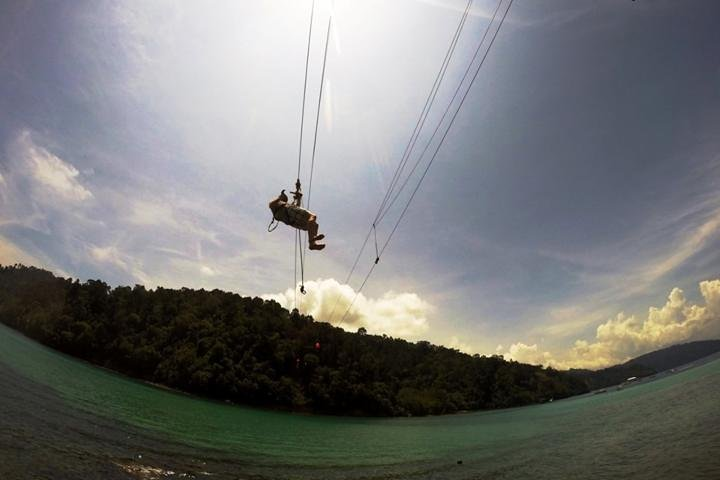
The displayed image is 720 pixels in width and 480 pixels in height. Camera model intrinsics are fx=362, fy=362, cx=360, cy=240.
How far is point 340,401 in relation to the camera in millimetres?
135625

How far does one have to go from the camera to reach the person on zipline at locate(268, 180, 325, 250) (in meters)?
19.3

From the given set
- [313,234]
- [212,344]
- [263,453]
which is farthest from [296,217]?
[212,344]

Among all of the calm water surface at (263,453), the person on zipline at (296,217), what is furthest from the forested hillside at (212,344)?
the person on zipline at (296,217)

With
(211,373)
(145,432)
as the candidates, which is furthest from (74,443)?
(211,373)

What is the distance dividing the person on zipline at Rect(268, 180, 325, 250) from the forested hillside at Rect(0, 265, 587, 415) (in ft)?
369

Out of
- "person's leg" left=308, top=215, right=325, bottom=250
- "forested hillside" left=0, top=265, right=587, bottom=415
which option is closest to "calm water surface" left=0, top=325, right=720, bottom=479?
"person's leg" left=308, top=215, right=325, bottom=250

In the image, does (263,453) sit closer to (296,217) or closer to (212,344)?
(296,217)

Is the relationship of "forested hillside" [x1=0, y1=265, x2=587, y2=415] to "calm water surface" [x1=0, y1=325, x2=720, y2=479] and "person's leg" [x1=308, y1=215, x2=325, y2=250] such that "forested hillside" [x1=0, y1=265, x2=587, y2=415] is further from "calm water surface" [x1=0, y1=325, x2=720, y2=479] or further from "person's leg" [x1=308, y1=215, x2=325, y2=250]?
"person's leg" [x1=308, y1=215, x2=325, y2=250]

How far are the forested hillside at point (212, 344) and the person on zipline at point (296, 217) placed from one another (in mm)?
112595

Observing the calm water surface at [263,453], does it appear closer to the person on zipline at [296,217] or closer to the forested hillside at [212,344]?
the person on zipline at [296,217]

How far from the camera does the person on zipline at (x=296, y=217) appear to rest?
63.3ft

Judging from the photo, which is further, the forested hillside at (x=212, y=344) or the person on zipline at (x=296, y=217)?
the forested hillside at (x=212, y=344)

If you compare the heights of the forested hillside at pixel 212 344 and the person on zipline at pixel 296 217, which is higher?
the person on zipline at pixel 296 217

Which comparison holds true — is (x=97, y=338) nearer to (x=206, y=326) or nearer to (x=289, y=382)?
(x=206, y=326)
